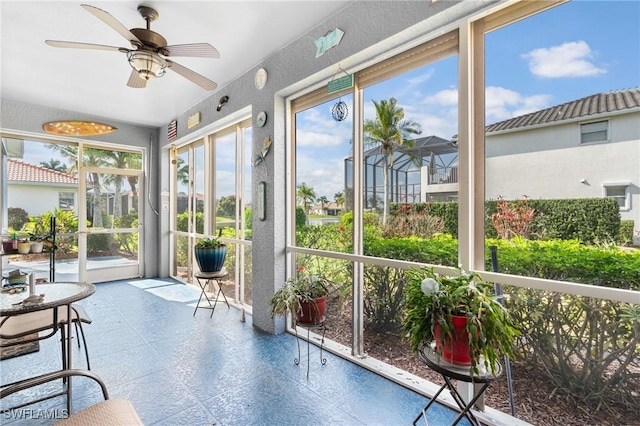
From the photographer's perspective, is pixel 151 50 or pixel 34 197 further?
pixel 34 197

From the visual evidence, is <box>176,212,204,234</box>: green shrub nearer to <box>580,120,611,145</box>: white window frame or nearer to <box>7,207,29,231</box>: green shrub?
<box>7,207,29,231</box>: green shrub

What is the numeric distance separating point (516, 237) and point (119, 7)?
125 inches

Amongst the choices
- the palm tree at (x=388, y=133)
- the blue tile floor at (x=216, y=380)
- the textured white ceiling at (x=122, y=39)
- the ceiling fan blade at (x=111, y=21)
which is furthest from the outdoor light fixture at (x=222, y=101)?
the blue tile floor at (x=216, y=380)

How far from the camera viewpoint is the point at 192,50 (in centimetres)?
226

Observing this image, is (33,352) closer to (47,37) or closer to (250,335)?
(250,335)

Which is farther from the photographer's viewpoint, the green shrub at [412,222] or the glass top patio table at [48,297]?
the green shrub at [412,222]

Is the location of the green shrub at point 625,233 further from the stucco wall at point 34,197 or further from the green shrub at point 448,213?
the stucco wall at point 34,197

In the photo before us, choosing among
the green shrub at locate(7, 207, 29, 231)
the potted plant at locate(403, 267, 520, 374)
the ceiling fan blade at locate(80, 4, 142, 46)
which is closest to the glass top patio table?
the ceiling fan blade at locate(80, 4, 142, 46)

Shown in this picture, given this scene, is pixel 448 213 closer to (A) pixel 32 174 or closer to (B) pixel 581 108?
(B) pixel 581 108

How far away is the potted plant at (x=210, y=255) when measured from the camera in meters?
3.42

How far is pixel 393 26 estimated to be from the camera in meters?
1.99

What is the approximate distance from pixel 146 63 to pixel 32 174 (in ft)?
12.2

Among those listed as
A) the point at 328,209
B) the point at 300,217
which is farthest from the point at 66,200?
Result: the point at 328,209

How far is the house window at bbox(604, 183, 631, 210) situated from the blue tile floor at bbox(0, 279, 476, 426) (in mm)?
1460
